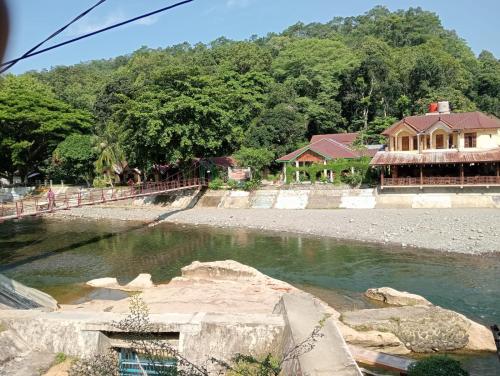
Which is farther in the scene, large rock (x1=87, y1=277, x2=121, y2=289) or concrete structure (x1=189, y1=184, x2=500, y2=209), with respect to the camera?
concrete structure (x1=189, y1=184, x2=500, y2=209)

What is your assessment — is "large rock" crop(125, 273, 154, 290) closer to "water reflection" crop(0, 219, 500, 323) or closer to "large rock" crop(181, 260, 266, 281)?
"large rock" crop(181, 260, 266, 281)

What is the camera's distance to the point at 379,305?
13.6 m

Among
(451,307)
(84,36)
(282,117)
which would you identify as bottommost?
(451,307)

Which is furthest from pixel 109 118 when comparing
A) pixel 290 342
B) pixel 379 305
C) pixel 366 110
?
pixel 290 342

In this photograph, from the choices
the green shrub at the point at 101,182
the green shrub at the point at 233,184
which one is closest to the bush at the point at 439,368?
the green shrub at the point at 233,184

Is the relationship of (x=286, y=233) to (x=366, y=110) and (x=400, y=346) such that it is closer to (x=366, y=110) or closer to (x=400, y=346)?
(x=400, y=346)

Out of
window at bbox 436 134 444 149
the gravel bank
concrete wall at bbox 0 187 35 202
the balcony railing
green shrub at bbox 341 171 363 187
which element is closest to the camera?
Result: the gravel bank

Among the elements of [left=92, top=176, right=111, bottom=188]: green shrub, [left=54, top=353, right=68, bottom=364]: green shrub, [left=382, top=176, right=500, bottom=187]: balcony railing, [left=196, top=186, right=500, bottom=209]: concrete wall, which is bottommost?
[left=54, top=353, right=68, bottom=364]: green shrub

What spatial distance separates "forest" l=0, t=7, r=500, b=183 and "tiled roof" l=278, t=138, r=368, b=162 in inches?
80.1

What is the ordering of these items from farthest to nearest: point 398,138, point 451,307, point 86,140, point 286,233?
point 86,140, point 398,138, point 286,233, point 451,307

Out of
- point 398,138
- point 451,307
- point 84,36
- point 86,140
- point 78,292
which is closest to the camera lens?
point 84,36

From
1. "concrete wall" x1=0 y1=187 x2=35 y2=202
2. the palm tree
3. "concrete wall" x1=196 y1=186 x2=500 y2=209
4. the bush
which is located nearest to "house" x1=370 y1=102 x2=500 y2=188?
"concrete wall" x1=196 y1=186 x2=500 y2=209

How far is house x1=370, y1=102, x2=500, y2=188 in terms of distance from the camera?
29.1m

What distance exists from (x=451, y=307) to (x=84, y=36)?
12.8 m
